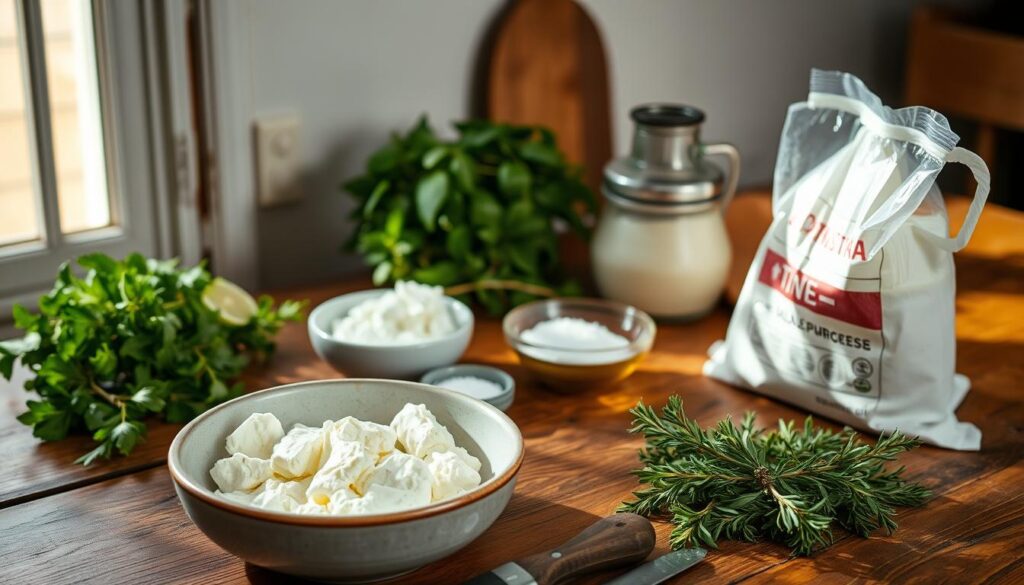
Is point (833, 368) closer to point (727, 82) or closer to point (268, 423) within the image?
point (268, 423)

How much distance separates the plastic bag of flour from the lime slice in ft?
1.94

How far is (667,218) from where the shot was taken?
1.45 metres

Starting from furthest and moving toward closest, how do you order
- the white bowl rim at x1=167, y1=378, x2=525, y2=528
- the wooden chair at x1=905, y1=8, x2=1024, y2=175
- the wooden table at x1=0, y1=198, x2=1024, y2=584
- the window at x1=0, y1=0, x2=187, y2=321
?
the wooden chair at x1=905, y1=8, x2=1024, y2=175 → the window at x1=0, y1=0, x2=187, y2=321 → the wooden table at x1=0, y1=198, x2=1024, y2=584 → the white bowl rim at x1=167, y1=378, x2=525, y2=528

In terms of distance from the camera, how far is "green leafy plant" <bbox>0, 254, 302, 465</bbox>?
1146 millimetres

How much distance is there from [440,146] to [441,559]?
2.35ft

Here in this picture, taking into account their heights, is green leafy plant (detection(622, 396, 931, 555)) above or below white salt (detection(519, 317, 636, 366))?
below

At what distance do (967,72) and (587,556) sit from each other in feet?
5.02

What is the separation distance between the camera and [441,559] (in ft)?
3.11

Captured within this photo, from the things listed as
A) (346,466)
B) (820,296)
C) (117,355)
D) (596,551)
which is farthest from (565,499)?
(117,355)

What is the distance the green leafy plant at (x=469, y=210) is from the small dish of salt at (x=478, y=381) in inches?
8.9

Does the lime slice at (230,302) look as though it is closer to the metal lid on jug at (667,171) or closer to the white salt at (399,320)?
the white salt at (399,320)

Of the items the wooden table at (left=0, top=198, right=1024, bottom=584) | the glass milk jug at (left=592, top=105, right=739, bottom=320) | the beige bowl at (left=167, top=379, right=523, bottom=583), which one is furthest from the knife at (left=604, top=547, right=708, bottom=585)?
the glass milk jug at (left=592, top=105, right=739, bottom=320)

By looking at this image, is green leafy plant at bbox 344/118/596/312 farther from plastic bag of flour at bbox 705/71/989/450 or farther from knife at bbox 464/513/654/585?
knife at bbox 464/513/654/585

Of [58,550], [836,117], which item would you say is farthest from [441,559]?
[836,117]
